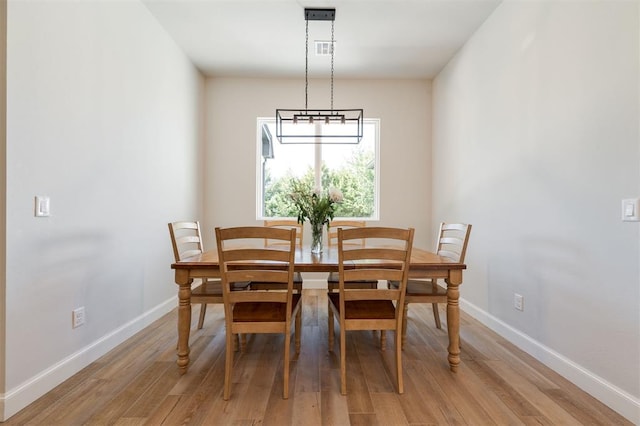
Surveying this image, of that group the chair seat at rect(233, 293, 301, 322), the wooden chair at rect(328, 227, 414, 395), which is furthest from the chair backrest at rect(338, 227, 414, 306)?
the chair seat at rect(233, 293, 301, 322)

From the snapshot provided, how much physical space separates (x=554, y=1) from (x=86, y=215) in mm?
3440

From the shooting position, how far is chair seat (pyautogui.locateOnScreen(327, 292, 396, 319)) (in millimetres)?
1901

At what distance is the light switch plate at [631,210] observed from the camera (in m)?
1.61

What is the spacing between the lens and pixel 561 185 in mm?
2107

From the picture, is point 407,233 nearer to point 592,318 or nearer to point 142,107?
point 592,318

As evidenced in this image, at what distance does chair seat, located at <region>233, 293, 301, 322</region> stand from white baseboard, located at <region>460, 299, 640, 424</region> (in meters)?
1.77

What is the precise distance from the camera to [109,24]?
7.88 feet

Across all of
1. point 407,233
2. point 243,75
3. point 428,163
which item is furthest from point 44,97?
point 428,163

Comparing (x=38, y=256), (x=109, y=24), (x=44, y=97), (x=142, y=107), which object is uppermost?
(x=109, y=24)

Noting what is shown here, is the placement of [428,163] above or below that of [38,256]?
above

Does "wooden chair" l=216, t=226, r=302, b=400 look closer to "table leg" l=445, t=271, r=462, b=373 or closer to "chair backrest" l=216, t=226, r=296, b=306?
"chair backrest" l=216, t=226, r=296, b=306

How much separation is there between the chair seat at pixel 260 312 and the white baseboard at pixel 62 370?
1.09 meters

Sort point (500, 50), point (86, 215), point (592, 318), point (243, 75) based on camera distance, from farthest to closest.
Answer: point (243, 75) → point (500, 50) → point (86, 215) → point (592, 318)

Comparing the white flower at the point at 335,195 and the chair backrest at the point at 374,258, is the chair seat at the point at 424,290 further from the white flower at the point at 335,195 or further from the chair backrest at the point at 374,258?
the white flower at the point at 335,195
